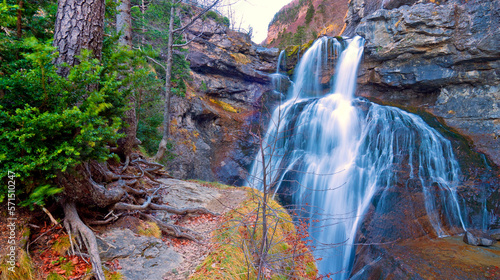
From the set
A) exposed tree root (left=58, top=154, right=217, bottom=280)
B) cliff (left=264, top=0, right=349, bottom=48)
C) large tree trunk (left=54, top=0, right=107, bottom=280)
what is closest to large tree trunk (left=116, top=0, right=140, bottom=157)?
exposed tree root (left=58, top=154, right=217, bottom=280)

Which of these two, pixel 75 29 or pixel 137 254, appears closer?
pixel 75 29

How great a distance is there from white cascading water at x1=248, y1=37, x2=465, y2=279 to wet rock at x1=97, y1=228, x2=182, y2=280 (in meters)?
3.41

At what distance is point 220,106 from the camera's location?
57.5ft

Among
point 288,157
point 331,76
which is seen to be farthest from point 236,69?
point 288,157

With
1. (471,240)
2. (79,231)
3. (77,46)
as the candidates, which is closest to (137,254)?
(79,231)

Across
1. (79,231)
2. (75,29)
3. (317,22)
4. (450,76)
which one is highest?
(317,22)

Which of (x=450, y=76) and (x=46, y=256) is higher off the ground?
(x=450, y=76)

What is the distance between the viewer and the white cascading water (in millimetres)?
8789

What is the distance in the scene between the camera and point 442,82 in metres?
14.7

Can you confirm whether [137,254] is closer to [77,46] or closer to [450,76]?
[77,46]

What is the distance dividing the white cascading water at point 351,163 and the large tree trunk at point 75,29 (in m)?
4.70

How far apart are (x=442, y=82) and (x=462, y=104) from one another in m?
1.75

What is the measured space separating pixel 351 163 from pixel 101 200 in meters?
11.2

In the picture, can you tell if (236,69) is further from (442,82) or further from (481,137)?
(481,137)
